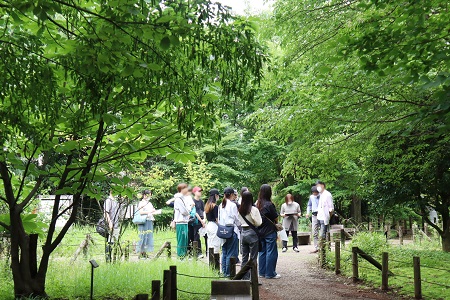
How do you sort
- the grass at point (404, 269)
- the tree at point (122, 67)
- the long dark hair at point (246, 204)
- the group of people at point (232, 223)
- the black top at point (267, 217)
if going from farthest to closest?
the black top at point (267, 217), the group of people at point (232, 223), the long dark hair at point (246, 204), the grass at point (404, 269), the tree at point (122, 67)

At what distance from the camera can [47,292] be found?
24.4ft

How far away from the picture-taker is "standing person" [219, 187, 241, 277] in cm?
1023

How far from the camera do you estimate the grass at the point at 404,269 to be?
912cm

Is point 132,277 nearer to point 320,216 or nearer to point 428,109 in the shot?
point 428,109

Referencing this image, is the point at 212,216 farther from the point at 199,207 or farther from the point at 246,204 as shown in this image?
the point at 246,204

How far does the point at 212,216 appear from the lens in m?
11.4

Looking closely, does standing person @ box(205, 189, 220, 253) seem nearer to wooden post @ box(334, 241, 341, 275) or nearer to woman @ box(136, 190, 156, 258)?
woman @ box(136, 190, 156, 258)

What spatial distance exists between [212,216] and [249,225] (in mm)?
2019

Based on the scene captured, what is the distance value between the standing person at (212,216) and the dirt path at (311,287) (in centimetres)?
178

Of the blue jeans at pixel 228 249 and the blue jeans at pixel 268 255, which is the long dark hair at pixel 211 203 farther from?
the blue jeans at pixel 268 255

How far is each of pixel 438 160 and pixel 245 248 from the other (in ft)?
18.8

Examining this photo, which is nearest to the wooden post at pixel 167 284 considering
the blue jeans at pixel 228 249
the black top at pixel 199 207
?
the blue jeans at pixel 228 249

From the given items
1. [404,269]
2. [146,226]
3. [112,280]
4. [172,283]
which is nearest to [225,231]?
[112,280]

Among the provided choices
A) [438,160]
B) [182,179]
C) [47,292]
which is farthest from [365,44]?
[182,179]
